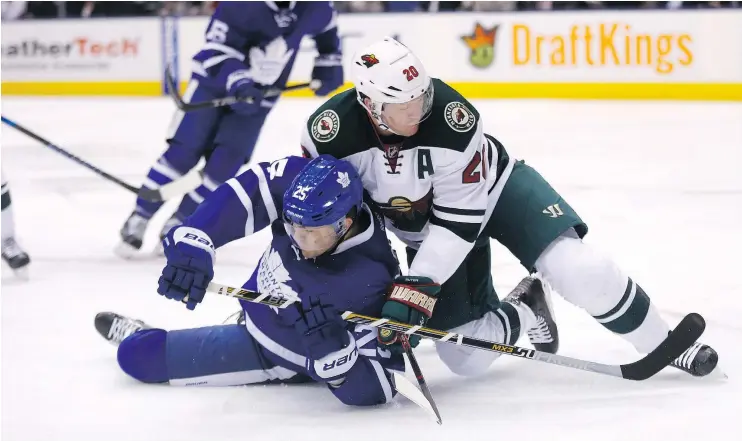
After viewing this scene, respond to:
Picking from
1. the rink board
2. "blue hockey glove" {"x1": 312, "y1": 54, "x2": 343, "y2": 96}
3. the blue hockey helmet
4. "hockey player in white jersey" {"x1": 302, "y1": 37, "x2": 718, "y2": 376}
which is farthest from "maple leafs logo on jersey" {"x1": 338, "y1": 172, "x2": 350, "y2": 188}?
the rink board

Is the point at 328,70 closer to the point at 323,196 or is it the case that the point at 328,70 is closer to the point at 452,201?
the point at 452,201

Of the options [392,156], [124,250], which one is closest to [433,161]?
[392,156]

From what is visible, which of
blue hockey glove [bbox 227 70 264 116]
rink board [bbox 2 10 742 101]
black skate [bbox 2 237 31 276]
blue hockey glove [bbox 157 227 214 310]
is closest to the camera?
blue hockey glove [bbox 157 227 214 310]

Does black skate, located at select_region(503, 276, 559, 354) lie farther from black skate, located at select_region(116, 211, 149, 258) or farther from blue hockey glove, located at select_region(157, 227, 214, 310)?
black skate, located at select_region(116, 211, 149, 258)

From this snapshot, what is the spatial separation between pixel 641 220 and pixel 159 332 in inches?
102

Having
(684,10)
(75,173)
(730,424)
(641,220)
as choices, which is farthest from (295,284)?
(684,10)

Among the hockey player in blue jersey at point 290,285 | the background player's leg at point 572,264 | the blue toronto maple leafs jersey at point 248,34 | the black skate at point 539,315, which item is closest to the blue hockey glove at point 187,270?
the hockey player in blue jersey at point 290,285

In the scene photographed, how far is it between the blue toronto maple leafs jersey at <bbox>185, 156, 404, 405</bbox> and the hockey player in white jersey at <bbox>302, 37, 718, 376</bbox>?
75mm

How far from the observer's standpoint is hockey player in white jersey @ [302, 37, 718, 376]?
A: 242 cm

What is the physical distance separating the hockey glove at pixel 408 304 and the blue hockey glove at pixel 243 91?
1.88m

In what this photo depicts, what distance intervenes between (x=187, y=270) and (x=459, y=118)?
684 mm

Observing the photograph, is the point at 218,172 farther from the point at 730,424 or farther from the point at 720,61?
the point at 720,61

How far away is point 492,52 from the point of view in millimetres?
8844

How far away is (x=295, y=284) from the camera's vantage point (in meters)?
2.47
